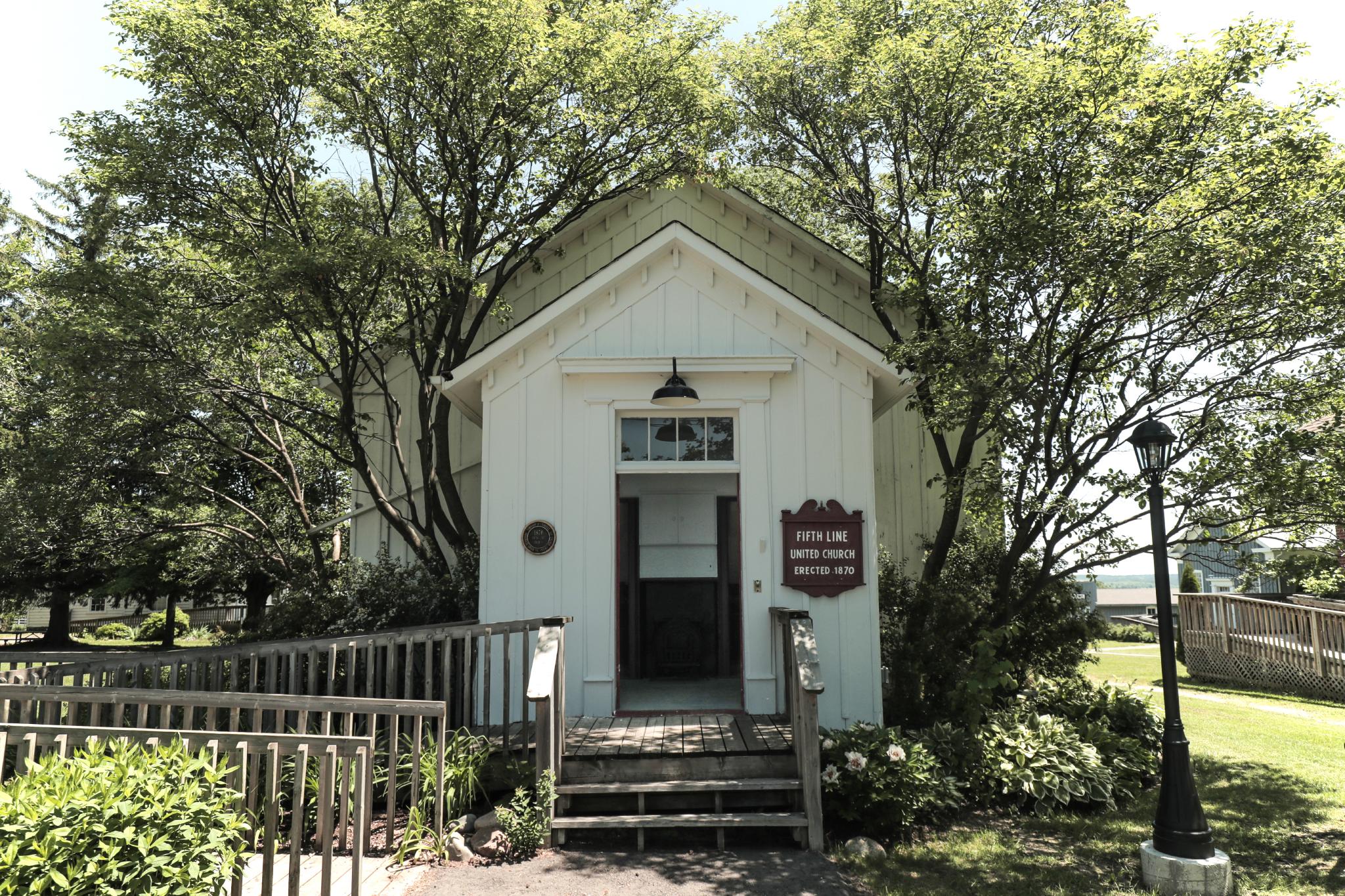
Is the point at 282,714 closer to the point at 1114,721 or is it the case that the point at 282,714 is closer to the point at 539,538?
the point at 539,538

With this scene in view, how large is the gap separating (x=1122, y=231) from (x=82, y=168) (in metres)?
11.0

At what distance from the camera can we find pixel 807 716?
5965mm

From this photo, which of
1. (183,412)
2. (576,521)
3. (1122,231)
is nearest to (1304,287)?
(1122,231)

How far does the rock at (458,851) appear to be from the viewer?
5.60m

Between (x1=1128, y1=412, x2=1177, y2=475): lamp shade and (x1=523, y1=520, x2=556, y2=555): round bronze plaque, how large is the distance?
4.91 metres

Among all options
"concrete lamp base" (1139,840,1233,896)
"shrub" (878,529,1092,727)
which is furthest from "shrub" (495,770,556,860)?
"concrete lamp base" (1139,840,1233,896)

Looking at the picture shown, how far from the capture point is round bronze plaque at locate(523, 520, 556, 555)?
26.2ft

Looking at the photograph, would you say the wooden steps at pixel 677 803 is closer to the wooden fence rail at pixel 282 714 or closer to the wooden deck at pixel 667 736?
the wooden deck at pixel 667 736

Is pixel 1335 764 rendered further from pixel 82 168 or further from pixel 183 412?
pixel 82 168

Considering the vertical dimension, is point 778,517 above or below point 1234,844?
above

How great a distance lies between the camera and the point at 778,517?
8008mm

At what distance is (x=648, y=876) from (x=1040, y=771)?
142 inches

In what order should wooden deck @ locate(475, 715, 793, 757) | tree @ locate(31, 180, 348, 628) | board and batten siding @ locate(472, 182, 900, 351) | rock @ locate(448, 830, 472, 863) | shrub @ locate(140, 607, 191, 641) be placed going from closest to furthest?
rock @ locate(448, 830, 472, 863) → wooden deck @ locate(475, 715, 793, 757) → tree @ locate(31, 180, 348, 628) → board and batten siding @ locate(472, 182, 900, 351) → shrub @ locate(140, 607, 191, 641)

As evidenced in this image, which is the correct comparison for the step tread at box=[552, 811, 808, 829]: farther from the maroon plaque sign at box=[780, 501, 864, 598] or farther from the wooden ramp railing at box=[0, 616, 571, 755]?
the maroon plaque sign at box=[780, 501, 864, 598]
